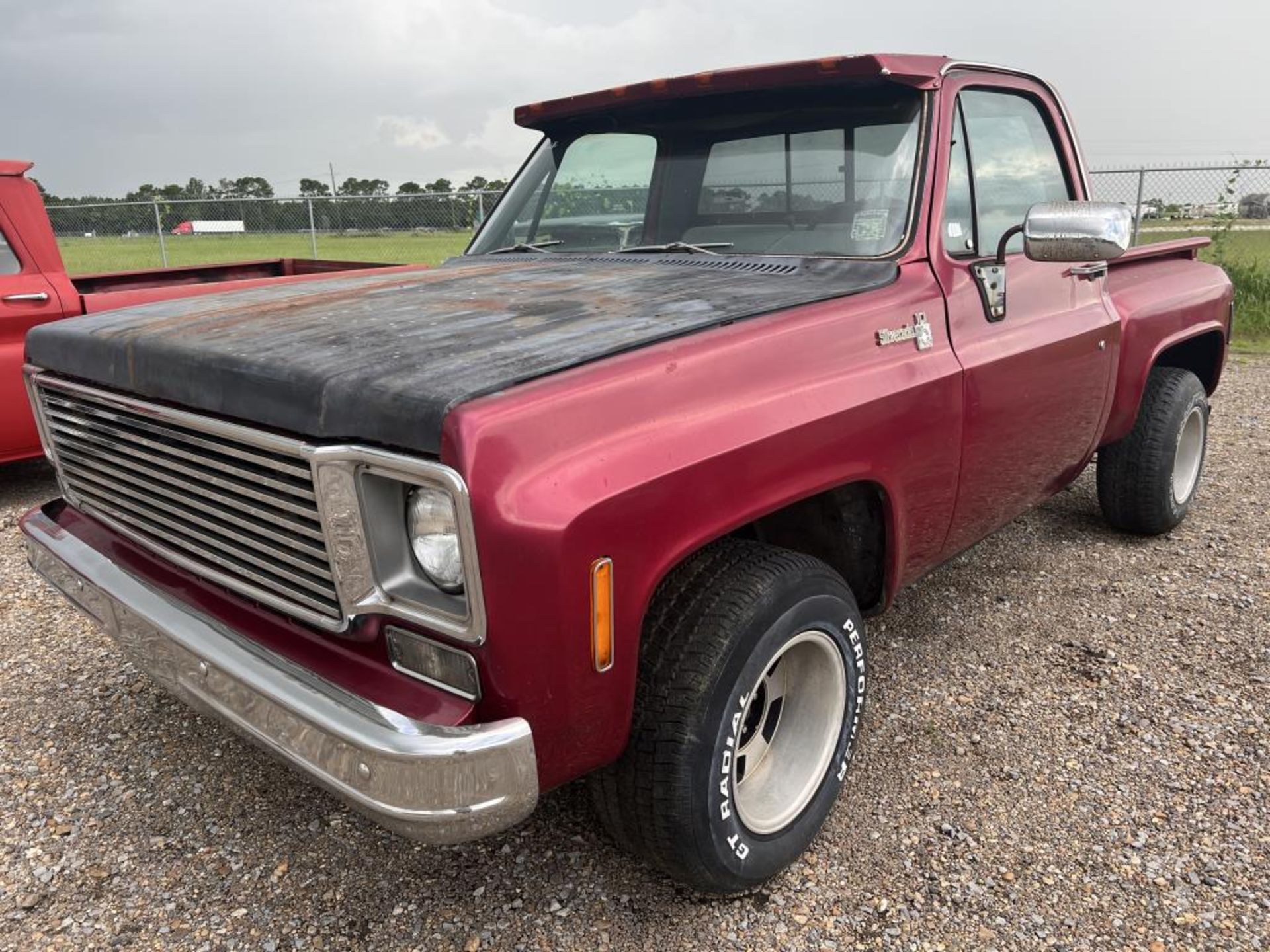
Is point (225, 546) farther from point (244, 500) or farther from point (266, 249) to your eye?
point (266, 249)

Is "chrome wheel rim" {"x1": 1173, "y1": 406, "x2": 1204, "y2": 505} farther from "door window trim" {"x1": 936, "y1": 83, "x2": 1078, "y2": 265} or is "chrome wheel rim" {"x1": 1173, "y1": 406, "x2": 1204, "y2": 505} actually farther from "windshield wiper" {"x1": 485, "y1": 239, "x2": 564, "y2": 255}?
"windshield wiper" {"x1": 485, "y1": 239, "x2": 564, "y2": 255}

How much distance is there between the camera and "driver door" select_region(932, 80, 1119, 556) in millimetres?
2855

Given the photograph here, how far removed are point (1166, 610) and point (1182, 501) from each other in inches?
40.9

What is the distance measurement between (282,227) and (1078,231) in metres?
16.3

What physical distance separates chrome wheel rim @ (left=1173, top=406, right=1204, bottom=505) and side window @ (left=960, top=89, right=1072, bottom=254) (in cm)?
152

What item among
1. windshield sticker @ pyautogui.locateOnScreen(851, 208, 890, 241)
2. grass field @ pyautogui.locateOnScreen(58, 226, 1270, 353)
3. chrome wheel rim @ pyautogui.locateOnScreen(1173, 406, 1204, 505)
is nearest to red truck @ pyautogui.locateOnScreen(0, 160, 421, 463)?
→ windshield sticker @ pyautogui.locateOnScreen(851, 208, 890, 241)

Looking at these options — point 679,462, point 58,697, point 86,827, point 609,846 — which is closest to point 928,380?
point 679,462

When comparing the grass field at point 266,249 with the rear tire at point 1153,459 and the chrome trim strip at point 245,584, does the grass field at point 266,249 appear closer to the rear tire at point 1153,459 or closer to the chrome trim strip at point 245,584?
the rear tire at point 1153,459

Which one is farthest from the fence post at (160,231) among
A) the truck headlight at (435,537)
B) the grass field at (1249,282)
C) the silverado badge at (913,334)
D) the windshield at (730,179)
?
the truck headlight at (435,537)

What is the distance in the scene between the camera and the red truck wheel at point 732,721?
205 centimetres

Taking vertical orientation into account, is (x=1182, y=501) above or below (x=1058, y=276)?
below

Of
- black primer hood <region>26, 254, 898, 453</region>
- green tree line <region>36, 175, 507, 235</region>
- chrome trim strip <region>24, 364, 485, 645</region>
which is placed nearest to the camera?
chrome trim strip <region>24, 364, 485, 645</region>

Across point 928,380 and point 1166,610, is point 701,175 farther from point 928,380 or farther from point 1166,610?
point 1166,610

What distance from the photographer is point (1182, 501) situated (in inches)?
182
